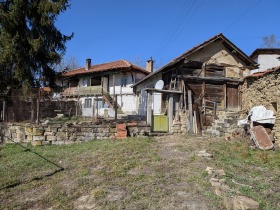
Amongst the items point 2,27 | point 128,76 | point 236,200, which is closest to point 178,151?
point 236,200

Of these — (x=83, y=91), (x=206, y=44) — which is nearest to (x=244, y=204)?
(x=206, y=44)

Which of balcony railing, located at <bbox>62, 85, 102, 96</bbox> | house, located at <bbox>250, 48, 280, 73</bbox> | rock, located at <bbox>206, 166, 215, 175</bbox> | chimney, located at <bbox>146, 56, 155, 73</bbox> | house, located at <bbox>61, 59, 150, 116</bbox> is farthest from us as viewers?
chimney, located at <bbox>146, 56, 155, 73</bbox>

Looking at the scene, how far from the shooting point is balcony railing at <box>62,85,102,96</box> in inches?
1192

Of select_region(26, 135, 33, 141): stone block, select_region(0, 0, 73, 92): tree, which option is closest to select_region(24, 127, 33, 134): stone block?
select_region(26, 135, 33, 141): stone block

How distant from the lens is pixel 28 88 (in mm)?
15164

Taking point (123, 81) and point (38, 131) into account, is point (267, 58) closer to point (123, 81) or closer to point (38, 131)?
point (123, 81)

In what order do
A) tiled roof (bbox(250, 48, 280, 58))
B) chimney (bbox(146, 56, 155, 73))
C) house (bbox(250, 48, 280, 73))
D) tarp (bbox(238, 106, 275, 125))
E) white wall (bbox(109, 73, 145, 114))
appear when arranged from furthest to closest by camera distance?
chimney (bbox(146, 56, 155, 73)) → white wall (bbox(109, 73, 145, 114)) → house (bbox(250, 48, 280, 73)) → tiled roof (bbox(250, 48, 280, 58)) → tarp (bbox(238, 106, 275, 125))

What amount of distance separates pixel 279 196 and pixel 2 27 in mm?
15198

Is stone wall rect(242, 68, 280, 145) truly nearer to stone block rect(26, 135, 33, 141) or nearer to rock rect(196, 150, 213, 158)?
rock rect(196, 150, 213, 158)

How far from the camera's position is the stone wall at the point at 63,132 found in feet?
37.7

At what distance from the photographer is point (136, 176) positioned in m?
6.60

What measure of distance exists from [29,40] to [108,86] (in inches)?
608

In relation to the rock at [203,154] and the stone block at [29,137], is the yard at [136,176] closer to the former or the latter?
the rock at [203,154]

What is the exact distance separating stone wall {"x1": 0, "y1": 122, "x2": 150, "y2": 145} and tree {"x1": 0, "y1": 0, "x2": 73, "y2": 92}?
4650 millimetres
